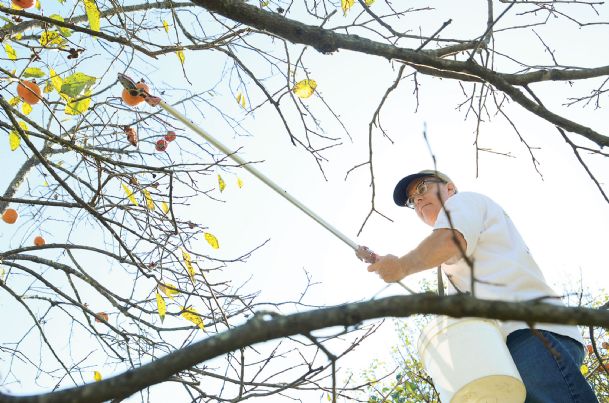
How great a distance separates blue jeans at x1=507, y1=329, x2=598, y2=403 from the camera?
170cm

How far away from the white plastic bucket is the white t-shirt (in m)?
0.13

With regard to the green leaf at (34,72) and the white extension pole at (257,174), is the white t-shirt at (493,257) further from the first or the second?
the green leaf at (34,72)

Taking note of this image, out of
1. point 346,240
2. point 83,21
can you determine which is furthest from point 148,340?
point 83,21

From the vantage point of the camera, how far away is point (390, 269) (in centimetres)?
224

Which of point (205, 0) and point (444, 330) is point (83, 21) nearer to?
point (205, 0)

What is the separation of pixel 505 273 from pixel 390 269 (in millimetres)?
432

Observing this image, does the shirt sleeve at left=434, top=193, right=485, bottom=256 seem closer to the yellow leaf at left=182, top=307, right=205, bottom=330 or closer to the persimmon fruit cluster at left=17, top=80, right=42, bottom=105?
the yellow leaf at left=182, top=307, right=205, bottom=330

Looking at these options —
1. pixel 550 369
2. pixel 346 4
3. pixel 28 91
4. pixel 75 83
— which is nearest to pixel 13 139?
pixel 28 91

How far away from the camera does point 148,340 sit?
264cm

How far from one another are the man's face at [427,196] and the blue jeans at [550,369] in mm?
692

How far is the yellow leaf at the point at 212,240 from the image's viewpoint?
2.71m

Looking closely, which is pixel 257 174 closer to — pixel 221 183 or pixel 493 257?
pixel 221 183

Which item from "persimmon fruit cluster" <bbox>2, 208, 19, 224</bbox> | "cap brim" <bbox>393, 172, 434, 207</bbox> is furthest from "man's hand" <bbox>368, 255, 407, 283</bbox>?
"persimmon fruit cluster" <bbox>2, 208, 19, 224</bbox>

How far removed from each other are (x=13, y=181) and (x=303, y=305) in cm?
254
